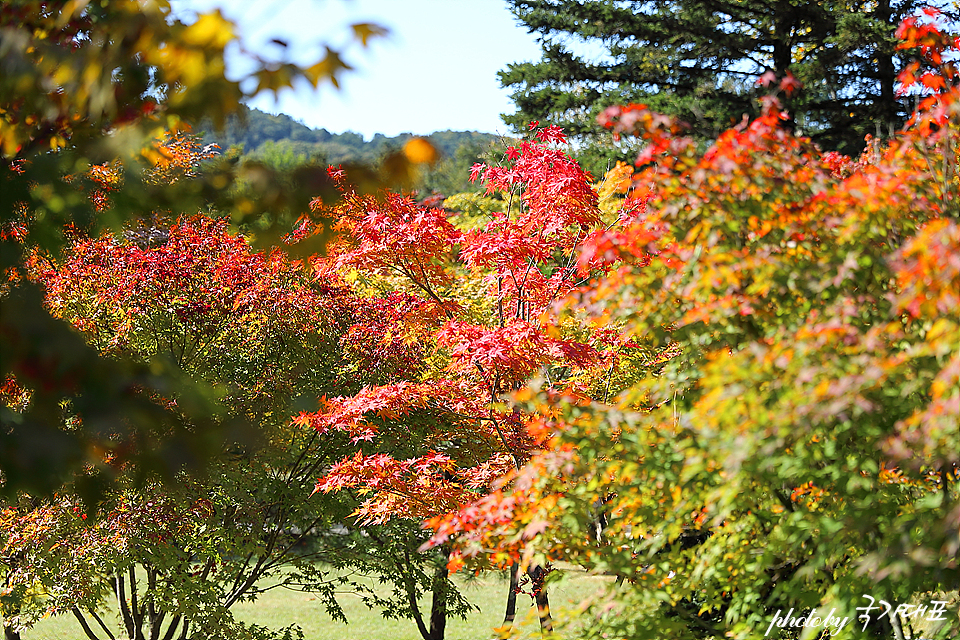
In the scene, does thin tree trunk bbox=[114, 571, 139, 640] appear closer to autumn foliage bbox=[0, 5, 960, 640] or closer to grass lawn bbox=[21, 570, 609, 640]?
autumn foliage bbox=[0, 5, 960, 640]

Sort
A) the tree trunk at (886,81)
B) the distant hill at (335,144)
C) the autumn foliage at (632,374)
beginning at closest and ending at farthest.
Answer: the autumn foliage at (632,374) → the tree trunk at (886,81) → the distant hill at (335,144)

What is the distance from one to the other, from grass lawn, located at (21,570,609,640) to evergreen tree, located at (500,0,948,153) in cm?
915

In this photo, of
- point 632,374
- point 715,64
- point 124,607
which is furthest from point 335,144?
point 632,374

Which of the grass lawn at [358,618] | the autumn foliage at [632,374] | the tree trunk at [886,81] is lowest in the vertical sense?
the grass lawn at [358,618]

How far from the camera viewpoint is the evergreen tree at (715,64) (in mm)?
15500

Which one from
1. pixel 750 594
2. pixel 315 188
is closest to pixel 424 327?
pixel 750 594

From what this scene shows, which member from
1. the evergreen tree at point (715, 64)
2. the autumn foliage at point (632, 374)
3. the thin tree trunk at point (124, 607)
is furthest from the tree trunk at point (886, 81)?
the thin tree trunk at point (124, 607)

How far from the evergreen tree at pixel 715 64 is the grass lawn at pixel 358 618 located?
9.15 meters

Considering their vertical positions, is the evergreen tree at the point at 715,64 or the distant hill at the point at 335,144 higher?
the distant hill at the point at 335,144

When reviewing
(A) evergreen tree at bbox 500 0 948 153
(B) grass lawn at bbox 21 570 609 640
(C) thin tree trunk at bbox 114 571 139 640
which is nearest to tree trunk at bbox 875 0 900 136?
(A) evergreen tree at bbox 500 0 948 153

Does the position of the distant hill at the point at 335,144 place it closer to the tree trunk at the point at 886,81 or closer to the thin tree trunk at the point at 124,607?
the tree trunk at the point at 886,81

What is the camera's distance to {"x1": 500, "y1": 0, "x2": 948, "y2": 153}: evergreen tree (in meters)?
15.5

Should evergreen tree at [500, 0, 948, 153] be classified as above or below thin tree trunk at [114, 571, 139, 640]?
above

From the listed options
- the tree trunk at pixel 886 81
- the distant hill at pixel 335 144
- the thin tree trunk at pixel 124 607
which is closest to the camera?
the thin tree trunk at pixel 124 607
